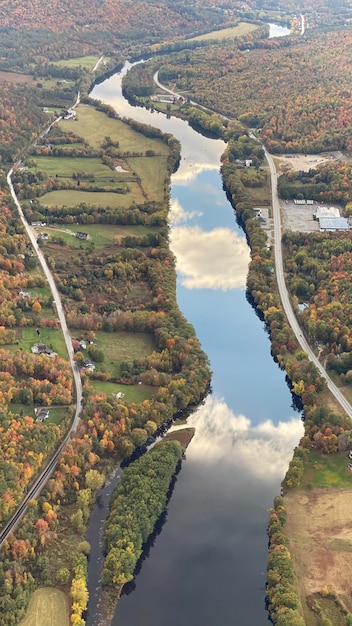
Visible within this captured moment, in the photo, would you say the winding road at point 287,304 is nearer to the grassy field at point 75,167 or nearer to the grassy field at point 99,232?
the grassy field at point 99,232

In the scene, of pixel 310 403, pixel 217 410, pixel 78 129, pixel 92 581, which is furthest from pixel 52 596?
pixel 78 129

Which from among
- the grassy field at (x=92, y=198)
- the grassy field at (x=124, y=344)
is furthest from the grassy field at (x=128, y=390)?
the grassy field at (x=92, y=198)

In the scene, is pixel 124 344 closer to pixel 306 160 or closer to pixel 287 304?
pixel 287 304

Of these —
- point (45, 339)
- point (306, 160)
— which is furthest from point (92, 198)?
point (306, 160)

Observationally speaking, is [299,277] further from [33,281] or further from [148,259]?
[33,281]

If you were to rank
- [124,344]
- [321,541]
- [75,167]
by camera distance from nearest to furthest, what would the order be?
1. [321,541]
2. [124,344]
3. [75,167]

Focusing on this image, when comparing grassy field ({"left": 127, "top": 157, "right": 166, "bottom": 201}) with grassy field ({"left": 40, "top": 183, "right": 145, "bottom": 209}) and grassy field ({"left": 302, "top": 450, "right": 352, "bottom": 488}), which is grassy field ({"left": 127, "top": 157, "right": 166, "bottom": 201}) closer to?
grassy field ({"left": 40, "top": 183, "right": 145, "bottom": 209})

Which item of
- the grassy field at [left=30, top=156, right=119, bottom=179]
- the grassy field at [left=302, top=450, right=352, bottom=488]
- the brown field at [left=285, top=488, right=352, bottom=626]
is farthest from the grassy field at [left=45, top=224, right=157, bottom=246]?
the brown field at [left=285, top=488, right=352, bottom=626]
